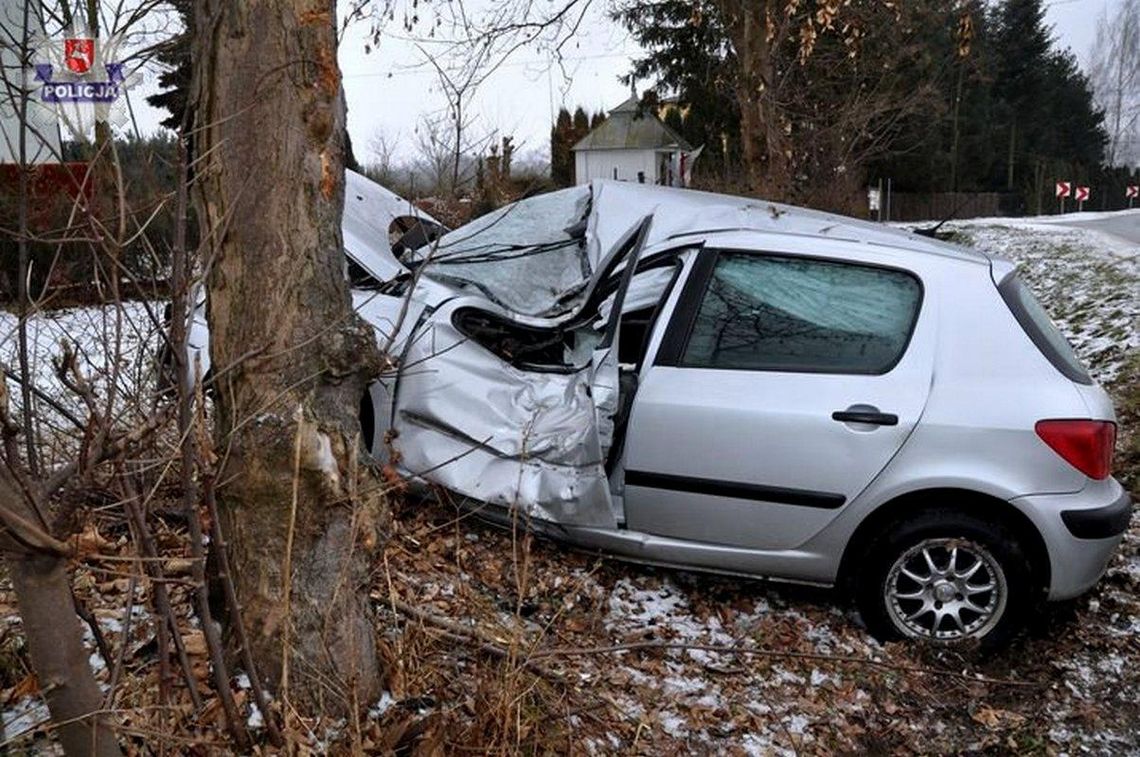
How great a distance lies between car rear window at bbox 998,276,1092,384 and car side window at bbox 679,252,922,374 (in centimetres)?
38

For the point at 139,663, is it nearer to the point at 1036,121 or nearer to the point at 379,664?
the point at 379,664

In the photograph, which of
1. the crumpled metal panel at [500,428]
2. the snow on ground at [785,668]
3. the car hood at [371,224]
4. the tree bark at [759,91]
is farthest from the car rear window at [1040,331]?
the tree bark at [759,91]

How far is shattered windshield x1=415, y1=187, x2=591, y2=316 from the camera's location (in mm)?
5035

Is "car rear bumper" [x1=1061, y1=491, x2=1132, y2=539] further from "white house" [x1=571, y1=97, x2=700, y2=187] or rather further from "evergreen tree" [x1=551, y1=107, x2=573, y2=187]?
"white house" [x1=571, y1=97, x2=700, y2=187]

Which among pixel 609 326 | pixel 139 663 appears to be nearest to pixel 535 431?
pixel 609 326

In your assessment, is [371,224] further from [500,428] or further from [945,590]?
[945,590]

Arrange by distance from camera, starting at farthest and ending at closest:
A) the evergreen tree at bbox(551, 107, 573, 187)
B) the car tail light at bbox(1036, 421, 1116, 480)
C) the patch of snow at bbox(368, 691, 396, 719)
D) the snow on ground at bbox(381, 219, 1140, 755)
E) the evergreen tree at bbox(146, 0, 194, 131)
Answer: the evergreen tree at bbox(551, 107, 573, 187) < the car tail light at bbox(1036, 421, 1116, 480) < the snow on ground at bbox(381, 219, 1140, 755) < the patch of snow at bbox(368, 691, 396, 719) < the evergreen tree at bbox(146, 0, 194, 131)

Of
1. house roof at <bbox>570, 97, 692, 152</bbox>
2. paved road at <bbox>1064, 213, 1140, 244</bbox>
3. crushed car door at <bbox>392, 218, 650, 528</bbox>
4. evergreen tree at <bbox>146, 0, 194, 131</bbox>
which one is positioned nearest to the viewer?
evergreen tree at <bbox>146, 0, 194, 131</bbox>

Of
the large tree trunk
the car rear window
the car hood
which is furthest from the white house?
the large tree trunk

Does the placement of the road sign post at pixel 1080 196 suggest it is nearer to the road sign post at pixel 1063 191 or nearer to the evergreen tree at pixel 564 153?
the road sign post at pixel 1063 191

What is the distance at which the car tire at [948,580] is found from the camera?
12.1ft

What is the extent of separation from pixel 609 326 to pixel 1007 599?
194 centimetres

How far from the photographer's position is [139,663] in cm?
272

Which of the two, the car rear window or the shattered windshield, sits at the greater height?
the shattered windshield
